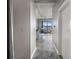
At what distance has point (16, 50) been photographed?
4.25m

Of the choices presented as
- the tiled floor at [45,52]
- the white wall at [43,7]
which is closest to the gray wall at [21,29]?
the tiled floor at [45,52]

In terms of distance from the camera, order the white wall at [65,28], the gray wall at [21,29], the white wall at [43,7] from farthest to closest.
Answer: the white wall at [43,7], the gray wall at [21,29], the white wall at [65,28]

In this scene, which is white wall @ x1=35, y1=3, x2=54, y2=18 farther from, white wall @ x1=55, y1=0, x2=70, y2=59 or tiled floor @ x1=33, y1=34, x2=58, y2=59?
white wall @ x1=55, y1=0, x2=70, y2=59

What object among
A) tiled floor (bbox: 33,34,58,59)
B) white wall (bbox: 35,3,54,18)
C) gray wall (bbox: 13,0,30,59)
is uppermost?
white wall (bbox: 35,3,54,18)

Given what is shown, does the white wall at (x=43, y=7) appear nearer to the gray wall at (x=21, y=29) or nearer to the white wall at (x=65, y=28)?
the white wall at (x=65, y=28)

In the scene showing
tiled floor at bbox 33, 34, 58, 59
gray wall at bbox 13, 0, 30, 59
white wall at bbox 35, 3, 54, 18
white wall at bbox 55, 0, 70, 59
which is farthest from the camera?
white wall at bbox 35, 3, 54, 18

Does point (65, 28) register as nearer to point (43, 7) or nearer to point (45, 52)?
point (45, 52)

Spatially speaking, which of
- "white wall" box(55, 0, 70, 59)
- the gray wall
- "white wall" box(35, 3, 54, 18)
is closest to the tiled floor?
"white wall" box(55, 0, 70, 59)

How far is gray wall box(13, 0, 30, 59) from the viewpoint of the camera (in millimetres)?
4152

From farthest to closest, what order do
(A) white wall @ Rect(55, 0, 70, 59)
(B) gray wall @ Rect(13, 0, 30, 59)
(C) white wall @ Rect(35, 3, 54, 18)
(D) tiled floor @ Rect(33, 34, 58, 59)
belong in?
(C) white wall @ Rect(35, 3, 54, 18), (D) tiled floor @ Rect(33, 34, 58, 59), (B) gray wall @ Rect(13, 0, 30, 59), (A) white wall @ Rect(55, 0, 70, 59)

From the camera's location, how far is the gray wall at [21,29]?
4.15 metres
